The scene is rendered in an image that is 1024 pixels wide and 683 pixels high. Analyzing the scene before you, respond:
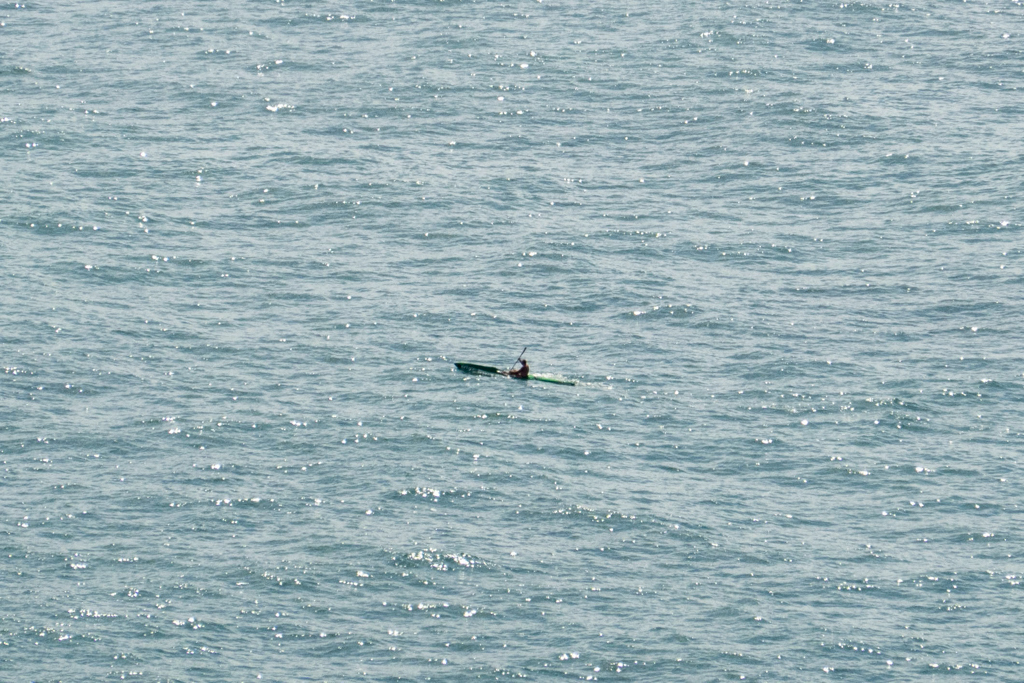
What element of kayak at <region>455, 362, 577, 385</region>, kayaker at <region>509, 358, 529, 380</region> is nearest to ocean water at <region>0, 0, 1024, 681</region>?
kayak at <region>455, 362, 577, 385</region>

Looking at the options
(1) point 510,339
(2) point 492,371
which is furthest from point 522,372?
(1) point 510,339

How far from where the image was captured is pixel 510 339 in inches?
4879

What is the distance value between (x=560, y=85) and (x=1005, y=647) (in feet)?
277

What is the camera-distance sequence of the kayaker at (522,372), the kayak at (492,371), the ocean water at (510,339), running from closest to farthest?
the ocean water at (510,339) < the kayaker at (522,372) < the kayak at (492,371)

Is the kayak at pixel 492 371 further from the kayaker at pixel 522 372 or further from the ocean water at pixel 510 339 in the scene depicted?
the ocean water at pixel 510 339

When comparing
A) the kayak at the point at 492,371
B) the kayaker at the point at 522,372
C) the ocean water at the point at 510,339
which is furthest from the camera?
the kayak at the point at 492,371

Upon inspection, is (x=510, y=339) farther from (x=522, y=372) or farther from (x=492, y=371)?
(x=522, y=372)

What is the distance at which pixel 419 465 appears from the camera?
A: 4313 inches

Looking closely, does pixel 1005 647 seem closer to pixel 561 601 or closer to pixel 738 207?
pixel 561 601

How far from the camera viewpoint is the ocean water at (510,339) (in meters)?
95.7

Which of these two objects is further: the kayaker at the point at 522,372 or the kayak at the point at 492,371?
the kayak at the point at 492,371

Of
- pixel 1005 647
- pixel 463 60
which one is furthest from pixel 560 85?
pixel 1005 647

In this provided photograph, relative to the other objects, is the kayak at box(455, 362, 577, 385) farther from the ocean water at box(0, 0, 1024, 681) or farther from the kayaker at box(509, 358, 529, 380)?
the ocean water at box(0, 0, 1024, 681)

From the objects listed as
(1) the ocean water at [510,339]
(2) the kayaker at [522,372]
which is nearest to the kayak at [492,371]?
(2) the kayaker at [522,372]
